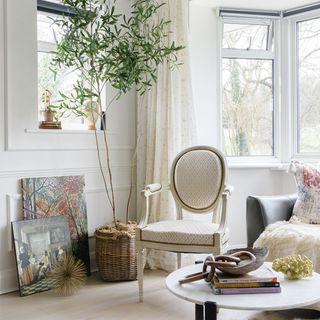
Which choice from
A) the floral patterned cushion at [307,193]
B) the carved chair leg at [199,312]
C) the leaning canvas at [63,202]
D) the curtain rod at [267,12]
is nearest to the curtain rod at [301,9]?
the curtain rod at [267,12]

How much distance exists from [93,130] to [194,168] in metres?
0.92

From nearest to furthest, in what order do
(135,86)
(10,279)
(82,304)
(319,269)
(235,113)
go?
(319,269) < (82,304) < (10,279) < (135,86) < (235,113)

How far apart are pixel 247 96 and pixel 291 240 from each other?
5.95ft

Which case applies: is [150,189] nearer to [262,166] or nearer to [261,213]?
[261,213]

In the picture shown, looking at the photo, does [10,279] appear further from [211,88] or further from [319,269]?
[211,88]

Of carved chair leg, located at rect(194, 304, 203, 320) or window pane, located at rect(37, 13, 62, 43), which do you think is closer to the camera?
carved chair leg, located at rect(194, 304, 203, 320)

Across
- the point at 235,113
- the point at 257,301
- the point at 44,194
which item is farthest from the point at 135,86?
the point at 257,301

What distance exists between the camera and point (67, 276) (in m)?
3.07

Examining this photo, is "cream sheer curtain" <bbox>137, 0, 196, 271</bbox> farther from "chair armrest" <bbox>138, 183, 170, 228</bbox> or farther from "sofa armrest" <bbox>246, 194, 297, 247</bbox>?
"sofa armrest" <bbox>246, 194, 297, 247</bbox>

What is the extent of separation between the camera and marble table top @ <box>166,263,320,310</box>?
166 cm

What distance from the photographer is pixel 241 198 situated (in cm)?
405

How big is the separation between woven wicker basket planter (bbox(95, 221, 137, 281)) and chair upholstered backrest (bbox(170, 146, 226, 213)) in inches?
19.0

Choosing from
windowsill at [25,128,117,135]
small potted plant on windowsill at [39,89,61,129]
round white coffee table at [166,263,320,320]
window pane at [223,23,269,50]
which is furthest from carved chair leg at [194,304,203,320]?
window pane at [223,23,269,50]

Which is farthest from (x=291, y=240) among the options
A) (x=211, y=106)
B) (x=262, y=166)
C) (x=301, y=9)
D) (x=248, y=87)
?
(x=301, y=9)
